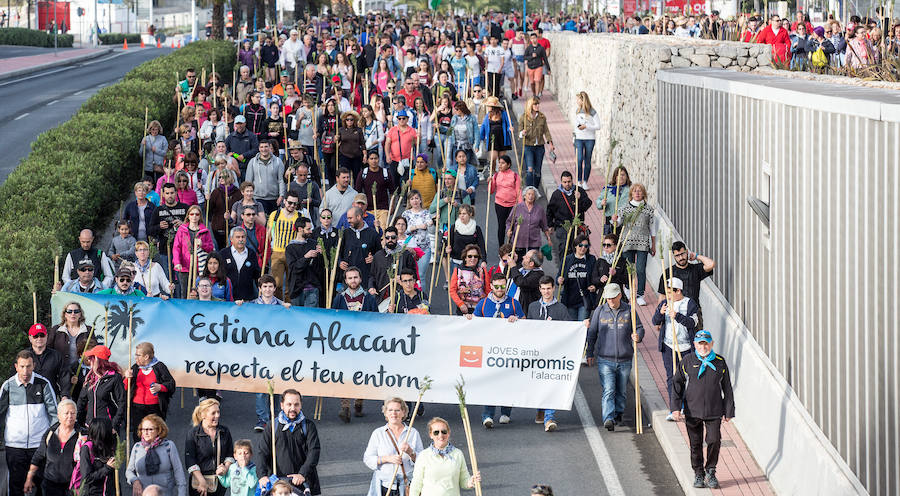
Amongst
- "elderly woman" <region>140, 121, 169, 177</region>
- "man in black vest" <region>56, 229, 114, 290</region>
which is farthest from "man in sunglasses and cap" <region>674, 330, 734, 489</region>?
"elderly woman" <region>140, 121, 169, 177</region>

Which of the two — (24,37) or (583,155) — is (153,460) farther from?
(24,37)

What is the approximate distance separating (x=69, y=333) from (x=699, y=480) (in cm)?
592

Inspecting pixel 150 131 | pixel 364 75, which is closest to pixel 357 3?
pixel 364 75

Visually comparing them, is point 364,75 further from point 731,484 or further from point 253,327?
point 731,484

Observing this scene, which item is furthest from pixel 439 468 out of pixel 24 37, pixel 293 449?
pixel 24 37

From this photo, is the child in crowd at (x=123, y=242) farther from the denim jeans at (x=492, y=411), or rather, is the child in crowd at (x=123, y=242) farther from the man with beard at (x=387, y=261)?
the denim jeans at (x=492, y=411)

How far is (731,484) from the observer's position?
12.0 m

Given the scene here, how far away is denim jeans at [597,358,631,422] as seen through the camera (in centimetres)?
1364

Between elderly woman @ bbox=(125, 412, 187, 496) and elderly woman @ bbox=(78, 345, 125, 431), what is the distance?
130 cm

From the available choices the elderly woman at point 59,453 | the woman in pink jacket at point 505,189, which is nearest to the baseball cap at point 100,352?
the elderly woman at point 59,453

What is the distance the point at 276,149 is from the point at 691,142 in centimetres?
672

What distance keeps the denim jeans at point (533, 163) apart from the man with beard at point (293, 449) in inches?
509

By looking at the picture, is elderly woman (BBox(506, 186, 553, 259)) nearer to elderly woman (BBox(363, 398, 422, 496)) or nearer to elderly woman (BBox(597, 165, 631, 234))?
elderly woman (BBox(597, 165, 631, 234))

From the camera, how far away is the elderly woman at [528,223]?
17.6 metres
